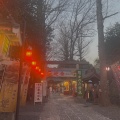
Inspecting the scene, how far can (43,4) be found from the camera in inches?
869

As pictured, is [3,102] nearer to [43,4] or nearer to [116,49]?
[43,4]

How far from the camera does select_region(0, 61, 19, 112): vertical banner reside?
35.7 ft

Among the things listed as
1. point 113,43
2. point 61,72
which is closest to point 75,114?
point 113,43

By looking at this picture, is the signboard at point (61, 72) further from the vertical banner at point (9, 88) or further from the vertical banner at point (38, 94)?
the vertical banner at point (9, 88)

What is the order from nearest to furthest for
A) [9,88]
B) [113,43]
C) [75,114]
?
[9,88] < [75,114] < [113,43]

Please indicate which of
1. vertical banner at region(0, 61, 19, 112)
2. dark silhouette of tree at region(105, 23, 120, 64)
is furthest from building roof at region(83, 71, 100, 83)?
vertical banner at region(0, 61, 19, 112)

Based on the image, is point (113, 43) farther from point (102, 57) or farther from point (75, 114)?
point (75, 114)

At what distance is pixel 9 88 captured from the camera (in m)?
11.1

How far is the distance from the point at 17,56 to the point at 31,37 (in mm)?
4518

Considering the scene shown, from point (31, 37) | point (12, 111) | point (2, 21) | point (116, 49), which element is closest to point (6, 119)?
point (12, 111)

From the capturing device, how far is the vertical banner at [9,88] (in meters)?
10.9

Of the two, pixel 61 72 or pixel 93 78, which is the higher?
pixel 61 72

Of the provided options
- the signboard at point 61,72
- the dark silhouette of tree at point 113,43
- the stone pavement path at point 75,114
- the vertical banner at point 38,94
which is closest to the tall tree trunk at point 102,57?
the stone pavement path at point 75,114

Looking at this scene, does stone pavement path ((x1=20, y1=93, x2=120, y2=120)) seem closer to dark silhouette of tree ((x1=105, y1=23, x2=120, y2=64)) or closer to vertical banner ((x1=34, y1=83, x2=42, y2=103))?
vertical banner ((x1=34, y1=83, x2=42, y2=103))
